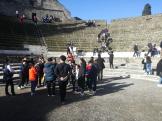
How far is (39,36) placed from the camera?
38.8 metres

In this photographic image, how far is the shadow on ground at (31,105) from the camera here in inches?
441

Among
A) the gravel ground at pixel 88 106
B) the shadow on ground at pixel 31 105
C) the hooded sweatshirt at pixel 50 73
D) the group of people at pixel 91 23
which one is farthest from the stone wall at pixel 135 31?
the hooded sweatshirt at pixel 50 73

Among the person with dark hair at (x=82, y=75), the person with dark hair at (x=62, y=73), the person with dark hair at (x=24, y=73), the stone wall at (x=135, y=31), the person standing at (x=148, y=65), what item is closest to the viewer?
the person with dark hair at (x=62, y=73)

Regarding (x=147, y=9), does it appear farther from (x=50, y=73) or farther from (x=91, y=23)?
(x=50, y=73)

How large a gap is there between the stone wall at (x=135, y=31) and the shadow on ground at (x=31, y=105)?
851 inches

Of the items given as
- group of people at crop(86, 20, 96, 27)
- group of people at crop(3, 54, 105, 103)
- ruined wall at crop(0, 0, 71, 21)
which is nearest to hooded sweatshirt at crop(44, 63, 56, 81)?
group of people at crop(3, 54, 105, 103)

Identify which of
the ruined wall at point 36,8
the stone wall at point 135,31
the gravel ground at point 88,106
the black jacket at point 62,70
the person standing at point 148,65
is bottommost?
the gravel ground at point 88,106

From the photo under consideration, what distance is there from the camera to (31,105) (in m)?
13.0

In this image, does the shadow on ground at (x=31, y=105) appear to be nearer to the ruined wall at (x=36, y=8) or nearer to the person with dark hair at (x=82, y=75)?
the person with dark hair at (x=82, y=75)

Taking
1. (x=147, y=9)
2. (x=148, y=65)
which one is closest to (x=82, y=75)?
(x=148, y=65)

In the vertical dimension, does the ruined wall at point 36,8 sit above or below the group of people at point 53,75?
above

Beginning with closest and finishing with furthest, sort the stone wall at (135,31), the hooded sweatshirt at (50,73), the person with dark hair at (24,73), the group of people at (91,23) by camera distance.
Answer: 1. the hooded sweatshirt at (50,73)
2. the person with dark hair at (24,73)
3. the stone wall at (135,31)
4. the group of people at (91,23)

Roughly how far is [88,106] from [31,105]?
221 cm

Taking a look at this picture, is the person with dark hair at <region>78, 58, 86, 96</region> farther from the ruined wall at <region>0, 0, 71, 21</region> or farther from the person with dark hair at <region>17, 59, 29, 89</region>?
the ruined wall at <region>0, 0, 71, 21</region>
